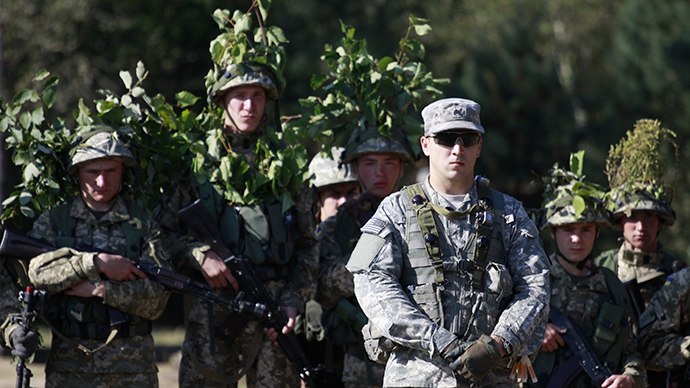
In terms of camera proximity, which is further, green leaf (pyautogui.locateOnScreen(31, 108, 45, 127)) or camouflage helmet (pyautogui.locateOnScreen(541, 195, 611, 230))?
camouflage helmet (pyautogui.locateOnScreen(541, 195, 611, 230))

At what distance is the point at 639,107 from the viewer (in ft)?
85.3

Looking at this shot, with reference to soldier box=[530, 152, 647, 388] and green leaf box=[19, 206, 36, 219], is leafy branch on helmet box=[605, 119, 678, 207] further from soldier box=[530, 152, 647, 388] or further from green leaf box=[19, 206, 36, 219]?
green leaf box=[19, 206, 36, 219]

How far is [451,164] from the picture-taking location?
4840 millimetres

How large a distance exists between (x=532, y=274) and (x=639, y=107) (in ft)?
74.5

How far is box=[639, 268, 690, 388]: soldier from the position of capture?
22.7ft

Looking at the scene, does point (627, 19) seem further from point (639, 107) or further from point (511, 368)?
point (511, 368)

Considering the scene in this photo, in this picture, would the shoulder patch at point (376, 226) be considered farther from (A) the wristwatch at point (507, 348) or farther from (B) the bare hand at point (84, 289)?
(B) the bare hand at point (84, 289)

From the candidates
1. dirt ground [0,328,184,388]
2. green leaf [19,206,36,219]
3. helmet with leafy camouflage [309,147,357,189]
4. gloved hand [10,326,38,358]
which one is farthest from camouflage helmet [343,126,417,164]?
dirt ground [0,328,184,388]

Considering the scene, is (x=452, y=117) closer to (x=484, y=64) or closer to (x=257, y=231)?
(x=257, y=231)

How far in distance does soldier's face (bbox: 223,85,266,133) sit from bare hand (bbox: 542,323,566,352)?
280cm

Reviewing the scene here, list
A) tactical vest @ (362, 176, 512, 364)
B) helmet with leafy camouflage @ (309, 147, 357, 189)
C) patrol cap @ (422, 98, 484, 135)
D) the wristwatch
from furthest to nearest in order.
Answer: helmet with leafy camouflage @ (309, 147, 357, 189)
patrol cap @ (422, 98, 484, 135)
tactical vest @ (362, 176, 512, 364)
the wristwatch

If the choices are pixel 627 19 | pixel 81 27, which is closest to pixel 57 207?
pixel 81 27

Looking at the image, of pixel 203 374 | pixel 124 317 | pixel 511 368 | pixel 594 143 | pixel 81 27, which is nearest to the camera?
pixel 511 368

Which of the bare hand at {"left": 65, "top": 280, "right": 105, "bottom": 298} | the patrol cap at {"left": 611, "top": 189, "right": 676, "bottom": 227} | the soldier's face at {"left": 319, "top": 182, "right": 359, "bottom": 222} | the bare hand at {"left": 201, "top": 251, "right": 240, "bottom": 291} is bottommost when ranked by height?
the bare hand at {"left": 65, "top": 280, "right": 105, "bottom": 298}
